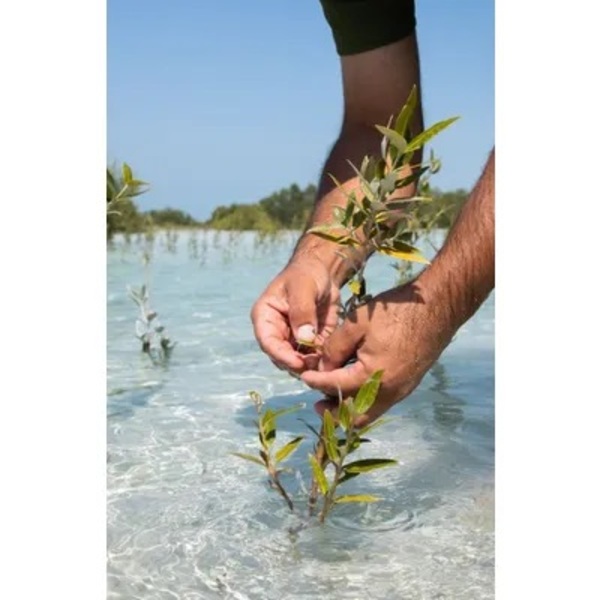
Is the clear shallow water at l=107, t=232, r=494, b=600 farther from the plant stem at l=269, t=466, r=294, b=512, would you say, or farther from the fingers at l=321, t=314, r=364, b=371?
the fingers at l=321, t=314, r=364, b=371

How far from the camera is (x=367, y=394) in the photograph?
1.62 m

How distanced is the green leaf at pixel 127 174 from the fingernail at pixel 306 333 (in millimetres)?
426

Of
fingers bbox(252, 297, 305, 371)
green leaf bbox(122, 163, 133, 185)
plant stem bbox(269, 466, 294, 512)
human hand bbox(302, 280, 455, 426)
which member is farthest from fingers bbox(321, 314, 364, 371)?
green leaf bbox(122, 163, 133, 185)

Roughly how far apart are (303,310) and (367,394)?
330mm

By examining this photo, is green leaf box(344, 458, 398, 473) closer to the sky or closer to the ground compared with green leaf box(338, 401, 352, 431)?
closer to the ground

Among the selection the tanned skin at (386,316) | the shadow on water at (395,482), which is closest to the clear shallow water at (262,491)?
the shadow on water at (395,482)

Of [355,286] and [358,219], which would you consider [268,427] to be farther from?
[358,219]

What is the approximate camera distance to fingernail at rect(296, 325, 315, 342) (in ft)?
6.14

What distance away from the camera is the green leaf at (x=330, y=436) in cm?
167

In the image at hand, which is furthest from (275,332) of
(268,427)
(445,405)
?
(445,405)

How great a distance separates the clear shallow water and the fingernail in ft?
1.24
